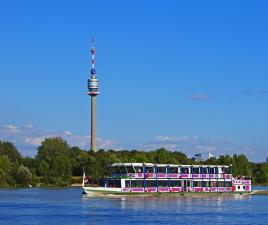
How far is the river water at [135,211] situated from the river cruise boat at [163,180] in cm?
214

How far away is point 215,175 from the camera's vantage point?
124 metres

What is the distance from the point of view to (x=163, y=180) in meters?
119

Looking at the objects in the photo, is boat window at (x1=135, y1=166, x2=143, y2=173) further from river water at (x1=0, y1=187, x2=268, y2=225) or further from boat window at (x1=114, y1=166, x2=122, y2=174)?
river water at (x1=0, y1=187, x2=268, y2=225)

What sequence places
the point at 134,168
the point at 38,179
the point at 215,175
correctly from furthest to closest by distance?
the point at 38,179, the point at 215,175, the point at 134,168

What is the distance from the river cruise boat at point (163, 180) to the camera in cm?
11456

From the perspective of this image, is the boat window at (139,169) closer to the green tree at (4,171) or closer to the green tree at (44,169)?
the green tree at (4,171)

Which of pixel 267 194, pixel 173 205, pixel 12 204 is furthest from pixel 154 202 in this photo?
pixel 267 194

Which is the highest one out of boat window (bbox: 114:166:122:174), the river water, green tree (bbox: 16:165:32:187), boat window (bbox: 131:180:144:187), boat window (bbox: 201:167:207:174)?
green tree (bbox: 16:165:32:187)

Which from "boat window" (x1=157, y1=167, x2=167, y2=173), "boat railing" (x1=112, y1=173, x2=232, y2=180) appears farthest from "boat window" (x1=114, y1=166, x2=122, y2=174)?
"boat window" (x1=157, y1=167, x2=167, y2=173)

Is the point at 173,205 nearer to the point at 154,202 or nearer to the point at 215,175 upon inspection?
the point at 154,202

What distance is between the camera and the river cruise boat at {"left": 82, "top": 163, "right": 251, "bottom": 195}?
115 meters

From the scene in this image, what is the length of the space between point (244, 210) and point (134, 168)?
25.7 m

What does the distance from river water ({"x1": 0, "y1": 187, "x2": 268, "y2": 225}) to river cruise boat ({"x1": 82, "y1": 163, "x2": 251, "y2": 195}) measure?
2.14m

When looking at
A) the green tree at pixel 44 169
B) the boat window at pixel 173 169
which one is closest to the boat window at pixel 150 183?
the boat window at pixel 173 169
